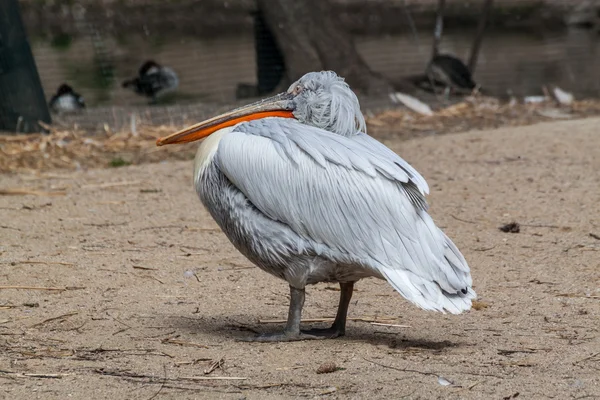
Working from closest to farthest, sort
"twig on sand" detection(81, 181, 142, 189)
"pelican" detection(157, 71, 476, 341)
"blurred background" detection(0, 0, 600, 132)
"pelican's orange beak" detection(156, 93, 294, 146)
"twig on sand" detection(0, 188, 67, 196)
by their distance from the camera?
"pelican" detection(157, 71, 476, 341)
"pelican's orange beak" detection(156, 93, 294, 146)
"twig on sand" detection(0, 188, 67, 196)
"twig on sand" detection(81, 181, 142, 189)
"blurred background" detection(0, 0, 600, 132)

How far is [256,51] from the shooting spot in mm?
9039

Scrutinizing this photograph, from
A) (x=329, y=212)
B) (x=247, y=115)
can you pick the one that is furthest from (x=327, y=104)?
(x=329, y=212)

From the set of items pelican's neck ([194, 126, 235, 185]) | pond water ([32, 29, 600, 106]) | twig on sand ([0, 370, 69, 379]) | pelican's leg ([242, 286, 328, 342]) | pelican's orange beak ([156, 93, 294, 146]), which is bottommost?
pond water ([32, 29, 600, 106])

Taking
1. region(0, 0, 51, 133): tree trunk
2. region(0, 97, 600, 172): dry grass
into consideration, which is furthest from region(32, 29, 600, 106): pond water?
region(0, 0, 51, 133): tree trunk

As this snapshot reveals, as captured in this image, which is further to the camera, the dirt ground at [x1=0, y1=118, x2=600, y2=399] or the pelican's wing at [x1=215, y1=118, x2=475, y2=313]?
the pelican's wing at [x1=215, y1=118, x2=475, y2=313]

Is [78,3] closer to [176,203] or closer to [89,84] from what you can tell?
[89,84]

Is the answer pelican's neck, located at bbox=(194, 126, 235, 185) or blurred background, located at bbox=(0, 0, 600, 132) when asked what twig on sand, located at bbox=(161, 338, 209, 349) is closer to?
pelican's neck, located at bbox=(194, 126, 235, 185)

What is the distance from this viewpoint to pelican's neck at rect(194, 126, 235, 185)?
10.7 ft

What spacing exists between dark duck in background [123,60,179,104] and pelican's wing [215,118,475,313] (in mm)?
7093

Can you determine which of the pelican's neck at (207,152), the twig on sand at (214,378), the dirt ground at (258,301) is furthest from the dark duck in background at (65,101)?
the twig on sand at (214,378)

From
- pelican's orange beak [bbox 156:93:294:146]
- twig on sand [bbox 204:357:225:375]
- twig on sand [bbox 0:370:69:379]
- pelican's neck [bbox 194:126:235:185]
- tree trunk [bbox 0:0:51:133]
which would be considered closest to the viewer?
twig on sand [bbox 0:370:69:379]

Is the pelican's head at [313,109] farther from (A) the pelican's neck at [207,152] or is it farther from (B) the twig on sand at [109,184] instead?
(B) the twig on sand at [109,184]

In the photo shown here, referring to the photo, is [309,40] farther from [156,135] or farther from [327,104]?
[327,104]

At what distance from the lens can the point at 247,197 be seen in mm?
3189
